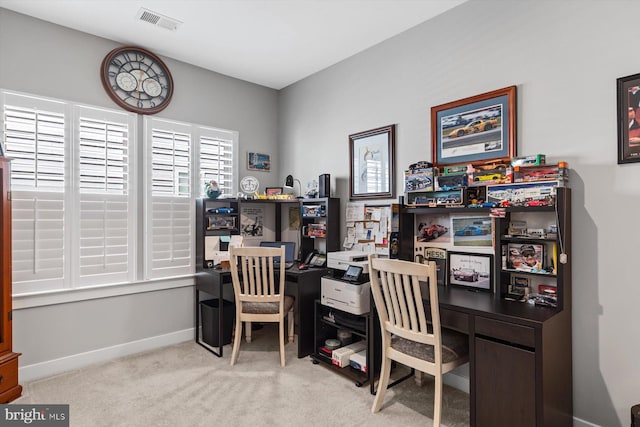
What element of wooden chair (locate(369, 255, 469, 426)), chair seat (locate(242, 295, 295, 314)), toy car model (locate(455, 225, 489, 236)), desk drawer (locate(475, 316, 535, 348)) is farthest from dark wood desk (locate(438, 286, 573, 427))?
chair seat (locate(242, 295, 295, 314))

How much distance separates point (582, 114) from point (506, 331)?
4.34 feet

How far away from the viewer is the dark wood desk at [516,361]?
5.69 ft

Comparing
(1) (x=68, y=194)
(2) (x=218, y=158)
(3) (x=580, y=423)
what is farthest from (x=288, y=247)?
(3) (x=580, y=423)

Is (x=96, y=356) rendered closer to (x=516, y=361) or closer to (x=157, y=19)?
(x=157, y=19)

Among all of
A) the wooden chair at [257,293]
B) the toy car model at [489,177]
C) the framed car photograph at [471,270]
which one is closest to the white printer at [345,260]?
the wooden chair at [257,293]

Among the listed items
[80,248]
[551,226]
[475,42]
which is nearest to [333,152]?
[475,42]

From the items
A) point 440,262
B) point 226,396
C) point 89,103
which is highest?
point 89,103

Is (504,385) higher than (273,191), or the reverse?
(273,191)

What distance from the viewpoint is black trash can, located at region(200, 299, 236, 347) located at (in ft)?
11.0

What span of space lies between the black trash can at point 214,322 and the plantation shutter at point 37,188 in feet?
3.93

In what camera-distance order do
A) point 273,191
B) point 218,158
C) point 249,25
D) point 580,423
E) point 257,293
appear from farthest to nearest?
point 273,191 < point 218,158 < point 257,293 < point 249,25 < point 580,423

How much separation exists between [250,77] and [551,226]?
3.26m

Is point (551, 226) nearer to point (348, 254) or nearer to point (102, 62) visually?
point (348, 254)

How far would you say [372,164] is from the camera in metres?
3.24
